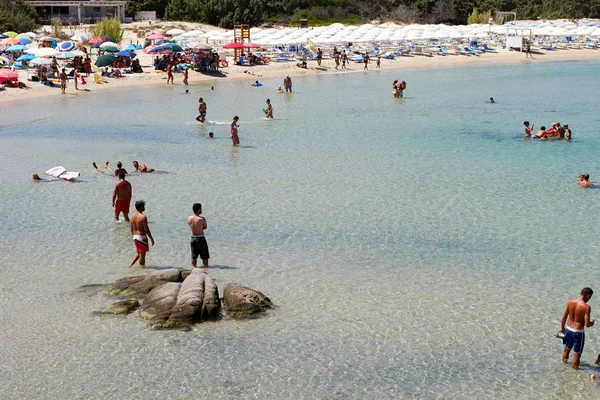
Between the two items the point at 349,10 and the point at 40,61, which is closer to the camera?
the point at 40,61

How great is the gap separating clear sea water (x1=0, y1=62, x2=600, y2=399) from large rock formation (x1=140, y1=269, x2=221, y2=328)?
0.23 m

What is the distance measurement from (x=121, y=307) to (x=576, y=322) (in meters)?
7.12

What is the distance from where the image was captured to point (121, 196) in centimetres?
1692

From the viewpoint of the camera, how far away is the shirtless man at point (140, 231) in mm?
13883

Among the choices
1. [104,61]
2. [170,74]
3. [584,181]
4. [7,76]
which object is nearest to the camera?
[584,181]

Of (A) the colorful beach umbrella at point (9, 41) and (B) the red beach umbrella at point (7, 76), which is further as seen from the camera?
(A) the colorful beach umbrella at point (9, 41)

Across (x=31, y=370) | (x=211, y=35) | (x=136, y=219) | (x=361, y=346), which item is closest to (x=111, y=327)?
(x=31, y=370)

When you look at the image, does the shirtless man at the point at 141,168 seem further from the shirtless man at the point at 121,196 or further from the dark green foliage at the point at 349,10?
the dark green foliage at the point at 349,10

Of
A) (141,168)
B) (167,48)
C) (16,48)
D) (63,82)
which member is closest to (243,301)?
(141,168)

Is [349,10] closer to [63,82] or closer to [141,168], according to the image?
[63,82]

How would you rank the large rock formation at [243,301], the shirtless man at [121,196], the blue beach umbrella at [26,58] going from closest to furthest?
the large rock formation at [243,301] → the shirtless man at [121,196] → the blue beach umbrella at [26,58]

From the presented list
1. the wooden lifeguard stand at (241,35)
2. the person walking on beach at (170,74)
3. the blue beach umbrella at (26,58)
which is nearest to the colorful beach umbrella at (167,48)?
the person walking on beach at (170,74)

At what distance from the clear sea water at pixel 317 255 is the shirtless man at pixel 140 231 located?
1.27ft

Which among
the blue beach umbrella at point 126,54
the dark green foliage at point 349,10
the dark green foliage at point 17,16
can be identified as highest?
the dark green foliage at point 349,10
